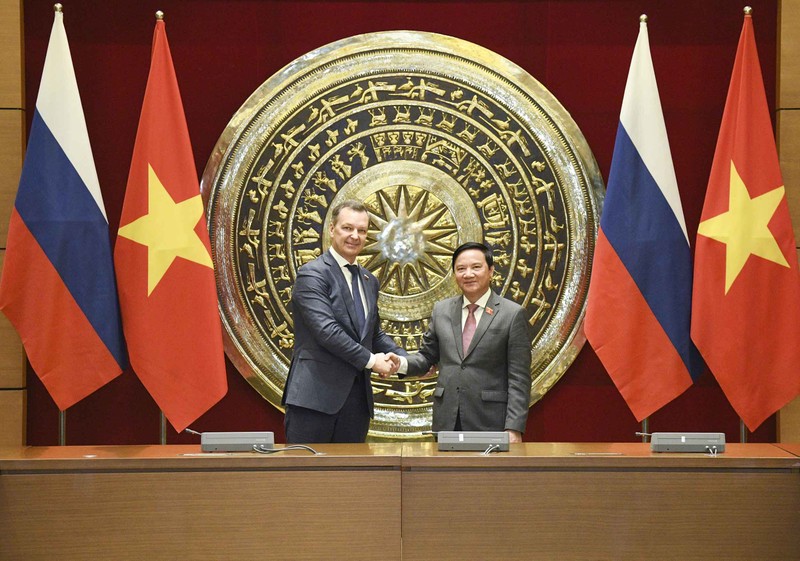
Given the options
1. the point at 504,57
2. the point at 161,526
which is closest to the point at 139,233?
the point at 161,526

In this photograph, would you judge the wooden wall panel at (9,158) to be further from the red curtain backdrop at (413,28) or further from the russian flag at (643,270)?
the russian flag at (643,270)

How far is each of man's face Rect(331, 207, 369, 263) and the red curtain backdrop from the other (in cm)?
91

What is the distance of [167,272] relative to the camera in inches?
132

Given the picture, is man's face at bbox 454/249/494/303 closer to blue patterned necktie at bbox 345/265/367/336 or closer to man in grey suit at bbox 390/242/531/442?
man in grey suit at bbox 390/242/531/442

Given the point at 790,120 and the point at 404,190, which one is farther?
the point at 404,190

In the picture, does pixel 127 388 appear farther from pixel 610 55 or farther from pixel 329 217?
pixel 610 55

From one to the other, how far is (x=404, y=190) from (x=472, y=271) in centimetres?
74

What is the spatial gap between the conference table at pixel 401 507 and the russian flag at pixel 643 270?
1.12 metres

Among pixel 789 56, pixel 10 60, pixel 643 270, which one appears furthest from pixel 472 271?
pixel 10 60

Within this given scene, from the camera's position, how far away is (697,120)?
396cm

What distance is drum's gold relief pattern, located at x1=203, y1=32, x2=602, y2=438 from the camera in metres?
3.87

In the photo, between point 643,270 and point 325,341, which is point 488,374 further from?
point 643,270

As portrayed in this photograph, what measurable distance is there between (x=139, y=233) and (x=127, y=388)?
871 millimetres

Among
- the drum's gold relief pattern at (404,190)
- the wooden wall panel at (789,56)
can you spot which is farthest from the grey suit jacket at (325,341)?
the wooden wall panel at (789,56)
